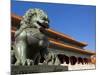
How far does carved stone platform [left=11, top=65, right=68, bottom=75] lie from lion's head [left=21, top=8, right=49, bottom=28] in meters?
0.50

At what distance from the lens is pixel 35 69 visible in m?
2.89

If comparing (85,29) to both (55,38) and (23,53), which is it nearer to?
(55,38)

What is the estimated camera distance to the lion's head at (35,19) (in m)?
2.88

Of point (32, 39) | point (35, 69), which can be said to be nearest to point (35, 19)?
point (32, 39)

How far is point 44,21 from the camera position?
2963mm

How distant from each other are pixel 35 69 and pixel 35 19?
60 cm

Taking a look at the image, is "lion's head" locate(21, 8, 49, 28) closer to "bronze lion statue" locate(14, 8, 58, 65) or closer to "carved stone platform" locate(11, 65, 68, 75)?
"bronze lion statue" locate(14, 8, 58, 65)

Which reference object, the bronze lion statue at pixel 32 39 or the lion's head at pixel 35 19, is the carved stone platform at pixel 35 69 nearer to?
the bronze lion statue at pixel 32 39

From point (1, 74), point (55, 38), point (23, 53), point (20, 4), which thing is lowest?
point (1, 74)

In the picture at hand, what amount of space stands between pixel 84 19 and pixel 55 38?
50 centimetres

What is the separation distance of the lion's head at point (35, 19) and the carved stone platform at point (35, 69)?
1.64 feet

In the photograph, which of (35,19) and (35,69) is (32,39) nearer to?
(35,19)

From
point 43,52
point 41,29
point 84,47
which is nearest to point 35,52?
point 43,52

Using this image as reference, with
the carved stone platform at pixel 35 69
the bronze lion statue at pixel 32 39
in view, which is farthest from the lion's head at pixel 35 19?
the carved stone platform at pixel 35 69
